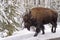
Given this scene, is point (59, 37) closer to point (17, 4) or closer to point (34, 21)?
point (34, 21)

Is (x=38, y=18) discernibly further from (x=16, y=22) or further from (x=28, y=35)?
(x=16, y=22)

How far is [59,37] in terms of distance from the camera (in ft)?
6.66

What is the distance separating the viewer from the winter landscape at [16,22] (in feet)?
6.32

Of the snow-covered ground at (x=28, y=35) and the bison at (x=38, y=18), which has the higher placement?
the bison at (x=38, y=18)

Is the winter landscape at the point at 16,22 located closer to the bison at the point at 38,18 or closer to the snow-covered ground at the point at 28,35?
the snow-covered ground at the point at 28,35

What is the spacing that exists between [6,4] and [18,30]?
0.35 meters

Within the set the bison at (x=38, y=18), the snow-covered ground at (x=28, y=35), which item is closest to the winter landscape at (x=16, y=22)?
the snow-covered ground at (x=28, y=35)

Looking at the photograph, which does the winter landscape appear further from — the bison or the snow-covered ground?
the bison

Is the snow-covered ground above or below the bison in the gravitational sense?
below

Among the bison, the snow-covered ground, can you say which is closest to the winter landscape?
the snow-covered ground

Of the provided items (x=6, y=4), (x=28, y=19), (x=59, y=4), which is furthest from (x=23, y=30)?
(x=59, y=4)

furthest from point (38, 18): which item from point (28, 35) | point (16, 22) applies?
point (16, 22)

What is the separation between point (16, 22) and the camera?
2.19 metres

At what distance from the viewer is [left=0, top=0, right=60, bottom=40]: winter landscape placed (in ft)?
6.32
